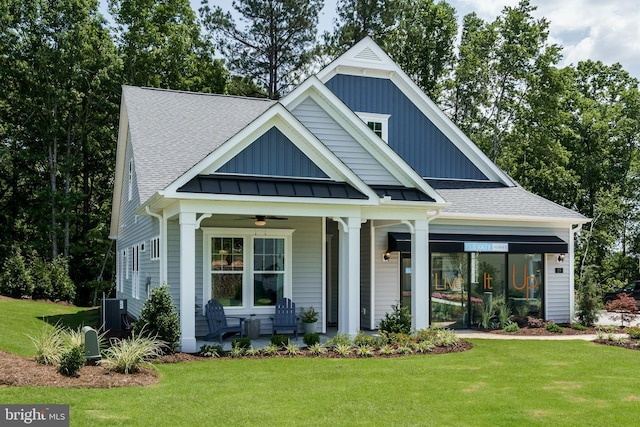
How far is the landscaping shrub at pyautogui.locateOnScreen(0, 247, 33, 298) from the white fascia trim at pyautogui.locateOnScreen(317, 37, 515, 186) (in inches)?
588

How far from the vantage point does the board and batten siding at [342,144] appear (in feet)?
48.3

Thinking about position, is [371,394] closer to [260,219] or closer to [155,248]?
[260,219]

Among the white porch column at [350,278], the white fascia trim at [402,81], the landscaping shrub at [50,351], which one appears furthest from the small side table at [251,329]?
the white fascia trim at [402,81]

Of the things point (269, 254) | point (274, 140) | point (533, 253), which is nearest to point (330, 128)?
point (274, 140)

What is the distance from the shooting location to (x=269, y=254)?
1521cm

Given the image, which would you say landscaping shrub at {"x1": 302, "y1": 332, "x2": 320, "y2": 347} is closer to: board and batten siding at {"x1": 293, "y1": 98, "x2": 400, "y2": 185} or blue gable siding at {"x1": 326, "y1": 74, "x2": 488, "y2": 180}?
board and batten siding at {"x1": 293, "y1": 98, "x2": 400, "y2": 185}

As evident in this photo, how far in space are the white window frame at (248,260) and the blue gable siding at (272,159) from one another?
238 centimetres

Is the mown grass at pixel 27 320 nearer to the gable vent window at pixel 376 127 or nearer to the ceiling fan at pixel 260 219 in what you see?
the ceiling fan at pixel 260 219

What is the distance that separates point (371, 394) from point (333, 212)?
5.31 metres

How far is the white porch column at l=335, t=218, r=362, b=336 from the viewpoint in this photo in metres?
13.4

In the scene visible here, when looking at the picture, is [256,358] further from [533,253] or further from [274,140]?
[533,253]

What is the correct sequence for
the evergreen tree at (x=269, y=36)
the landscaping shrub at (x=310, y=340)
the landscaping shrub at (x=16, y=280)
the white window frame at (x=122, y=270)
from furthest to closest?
the evergreen tree at (x=269, y=36)
the landscaping shrub at (x=16, y=280)
the white window frame at (x=122, y=270)
the landscaping shrub at (x=310, y=340)

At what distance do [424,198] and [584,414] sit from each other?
23.1 feet

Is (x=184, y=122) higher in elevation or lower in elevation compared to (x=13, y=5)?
lower
